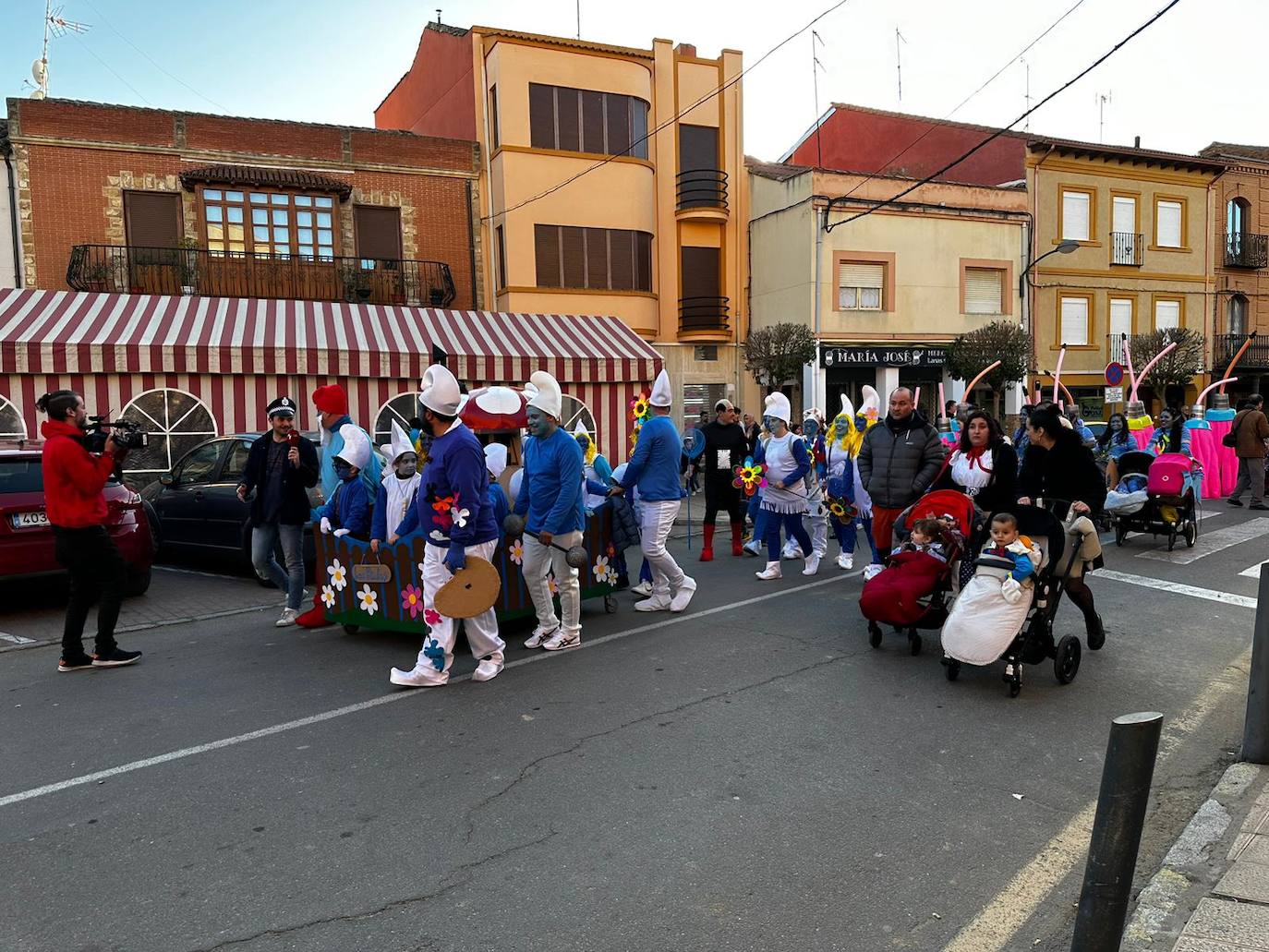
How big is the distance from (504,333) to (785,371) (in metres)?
10.0

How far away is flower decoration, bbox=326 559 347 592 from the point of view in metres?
6.92

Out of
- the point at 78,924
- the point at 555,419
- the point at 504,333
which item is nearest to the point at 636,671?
the point at 555,419

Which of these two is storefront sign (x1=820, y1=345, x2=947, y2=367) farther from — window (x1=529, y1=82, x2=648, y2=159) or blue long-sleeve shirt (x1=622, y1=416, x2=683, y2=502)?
blue long-sleeve shirt (x1=622, y1=416, x2=683, y2=502)

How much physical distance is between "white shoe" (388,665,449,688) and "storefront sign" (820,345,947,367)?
2034 cm

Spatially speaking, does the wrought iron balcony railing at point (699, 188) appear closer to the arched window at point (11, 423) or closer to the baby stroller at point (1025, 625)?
the arched window at point (11, 423)

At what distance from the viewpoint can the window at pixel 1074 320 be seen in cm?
2806

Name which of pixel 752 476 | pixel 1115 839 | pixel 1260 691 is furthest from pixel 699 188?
pixel 1115 839

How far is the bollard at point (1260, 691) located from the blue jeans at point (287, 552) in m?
6.50

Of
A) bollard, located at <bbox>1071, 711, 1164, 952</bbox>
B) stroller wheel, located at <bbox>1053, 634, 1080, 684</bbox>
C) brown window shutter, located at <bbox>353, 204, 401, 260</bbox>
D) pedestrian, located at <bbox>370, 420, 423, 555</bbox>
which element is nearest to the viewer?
bollard, located at <bbox>1071, 711, 1164, 952</bbox>

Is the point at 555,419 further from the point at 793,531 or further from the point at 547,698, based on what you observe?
the point at 793,531

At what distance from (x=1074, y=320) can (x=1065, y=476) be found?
24892 mm

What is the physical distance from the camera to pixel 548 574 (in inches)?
261

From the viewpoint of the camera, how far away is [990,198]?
1043 inches

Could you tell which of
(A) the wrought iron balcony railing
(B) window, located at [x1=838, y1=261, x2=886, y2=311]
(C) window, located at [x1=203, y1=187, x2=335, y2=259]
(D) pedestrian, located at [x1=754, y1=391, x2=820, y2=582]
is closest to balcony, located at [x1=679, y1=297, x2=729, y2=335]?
(A) the wrought iron balcony railing
